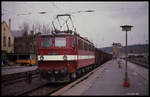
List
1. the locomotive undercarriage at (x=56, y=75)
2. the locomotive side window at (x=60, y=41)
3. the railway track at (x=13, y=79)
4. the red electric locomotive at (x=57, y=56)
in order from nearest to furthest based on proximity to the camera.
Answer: the locomotive undercarriage at (x=56, y=75)
the red electric locomotive at (x=57, y=56)
the locomotive side window at (x=60, y=41)
the railway track at (x=13, y=79)

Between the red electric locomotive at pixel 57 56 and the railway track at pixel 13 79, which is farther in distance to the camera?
the railway track at pixel 13 79

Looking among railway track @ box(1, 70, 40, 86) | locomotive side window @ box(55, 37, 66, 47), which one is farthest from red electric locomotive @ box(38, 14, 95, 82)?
railway track @ box(1, 70, 40, 86)

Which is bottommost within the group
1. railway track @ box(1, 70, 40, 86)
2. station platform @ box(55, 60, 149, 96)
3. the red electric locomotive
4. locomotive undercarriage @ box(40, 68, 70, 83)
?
railway track @ box(1, 70, 40, 86)

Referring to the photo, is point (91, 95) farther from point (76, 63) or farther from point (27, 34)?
point (27, 34)

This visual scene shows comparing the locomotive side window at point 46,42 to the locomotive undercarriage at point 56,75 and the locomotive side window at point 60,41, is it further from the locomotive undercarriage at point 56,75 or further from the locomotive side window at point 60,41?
the locomotive undercarriage at point 56,75

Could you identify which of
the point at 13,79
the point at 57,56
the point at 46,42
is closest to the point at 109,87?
the point at 57,56

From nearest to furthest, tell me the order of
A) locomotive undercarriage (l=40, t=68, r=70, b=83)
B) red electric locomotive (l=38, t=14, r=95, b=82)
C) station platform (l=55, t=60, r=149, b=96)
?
station platform (l=55, t=60, r=149, b=96), locomotive undercarriage (l=40, t=68, r=70, b=83), red electric locomotive (l=38, t=14, r=95, b=82)

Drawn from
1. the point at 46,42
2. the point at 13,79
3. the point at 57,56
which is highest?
the point at 46,42

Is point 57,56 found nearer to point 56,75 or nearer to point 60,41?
point 60,41

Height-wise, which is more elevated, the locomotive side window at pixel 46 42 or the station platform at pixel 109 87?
the locomotive side window at pixel 46 42

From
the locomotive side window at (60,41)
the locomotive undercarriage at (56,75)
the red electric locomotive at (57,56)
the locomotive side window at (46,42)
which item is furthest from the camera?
the locomotive side window at (46,42)

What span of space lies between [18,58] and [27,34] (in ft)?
55.4

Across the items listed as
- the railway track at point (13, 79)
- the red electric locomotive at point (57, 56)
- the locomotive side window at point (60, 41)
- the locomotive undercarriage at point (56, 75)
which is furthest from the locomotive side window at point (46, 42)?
the railway track at point (13, 79)

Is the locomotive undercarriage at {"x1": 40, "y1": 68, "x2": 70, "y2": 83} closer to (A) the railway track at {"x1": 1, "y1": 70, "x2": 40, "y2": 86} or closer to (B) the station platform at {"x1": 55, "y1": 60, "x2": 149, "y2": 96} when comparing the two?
(B) the station platform at {"x1": 55, "y1": 60, "x2": 149, "y2": 96}
